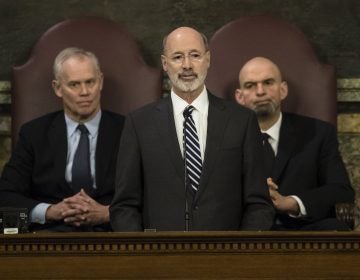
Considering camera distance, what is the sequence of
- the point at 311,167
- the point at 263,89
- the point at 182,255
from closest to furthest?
the point at 182,255
the point at 311,167
the point at 263,89

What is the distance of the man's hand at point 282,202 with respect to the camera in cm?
488

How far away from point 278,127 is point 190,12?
1.01m

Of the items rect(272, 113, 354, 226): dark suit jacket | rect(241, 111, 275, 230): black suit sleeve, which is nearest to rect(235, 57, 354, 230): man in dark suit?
rect(272, 113, 354, 226): dark suit jacket

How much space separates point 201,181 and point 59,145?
1.08 m

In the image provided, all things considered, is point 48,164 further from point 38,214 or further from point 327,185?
point 327,185

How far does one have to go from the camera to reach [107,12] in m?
5.96

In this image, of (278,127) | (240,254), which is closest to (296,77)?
(278,127)

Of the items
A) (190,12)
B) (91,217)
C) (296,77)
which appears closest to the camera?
(91,217)

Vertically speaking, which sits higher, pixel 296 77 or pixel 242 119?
pixel 296 77

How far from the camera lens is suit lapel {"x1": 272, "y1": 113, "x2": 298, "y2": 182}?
512 centimetres

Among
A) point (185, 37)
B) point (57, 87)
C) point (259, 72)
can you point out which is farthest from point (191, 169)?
point (57, 87)

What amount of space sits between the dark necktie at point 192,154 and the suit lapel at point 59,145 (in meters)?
0.94

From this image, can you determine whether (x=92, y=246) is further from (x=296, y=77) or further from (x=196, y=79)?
(x=296, y=77)

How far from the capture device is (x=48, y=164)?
522 centimetres
